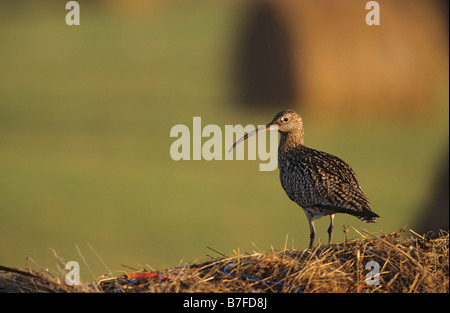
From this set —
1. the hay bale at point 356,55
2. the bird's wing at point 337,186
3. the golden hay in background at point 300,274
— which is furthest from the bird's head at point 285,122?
the hay bale at point 356,55

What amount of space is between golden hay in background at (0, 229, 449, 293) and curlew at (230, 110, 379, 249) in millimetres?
915

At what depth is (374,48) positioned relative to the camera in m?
20.6

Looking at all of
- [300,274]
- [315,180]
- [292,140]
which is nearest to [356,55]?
[292,140]

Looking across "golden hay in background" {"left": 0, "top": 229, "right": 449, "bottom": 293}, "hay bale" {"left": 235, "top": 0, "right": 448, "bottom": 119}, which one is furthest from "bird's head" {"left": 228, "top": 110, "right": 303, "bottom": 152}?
"hay bale" {"left": 235, "top": 0, "right": 448, "bottom": 119}

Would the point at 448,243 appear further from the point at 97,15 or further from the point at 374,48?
the point at 97,15

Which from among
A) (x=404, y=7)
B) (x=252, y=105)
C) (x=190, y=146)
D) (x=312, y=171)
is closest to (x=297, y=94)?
(x=252, y=105)

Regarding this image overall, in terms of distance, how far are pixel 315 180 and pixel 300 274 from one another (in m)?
1.80

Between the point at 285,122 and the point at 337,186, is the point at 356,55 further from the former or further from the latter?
the point at 337,186

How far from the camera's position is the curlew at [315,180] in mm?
5914

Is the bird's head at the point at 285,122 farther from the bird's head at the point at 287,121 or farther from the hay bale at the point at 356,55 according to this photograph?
the hay bale at the point at 356,55

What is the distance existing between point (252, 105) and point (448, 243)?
17432 mm

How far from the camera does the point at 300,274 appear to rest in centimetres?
443

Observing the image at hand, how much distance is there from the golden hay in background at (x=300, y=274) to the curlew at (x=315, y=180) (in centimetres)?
92
